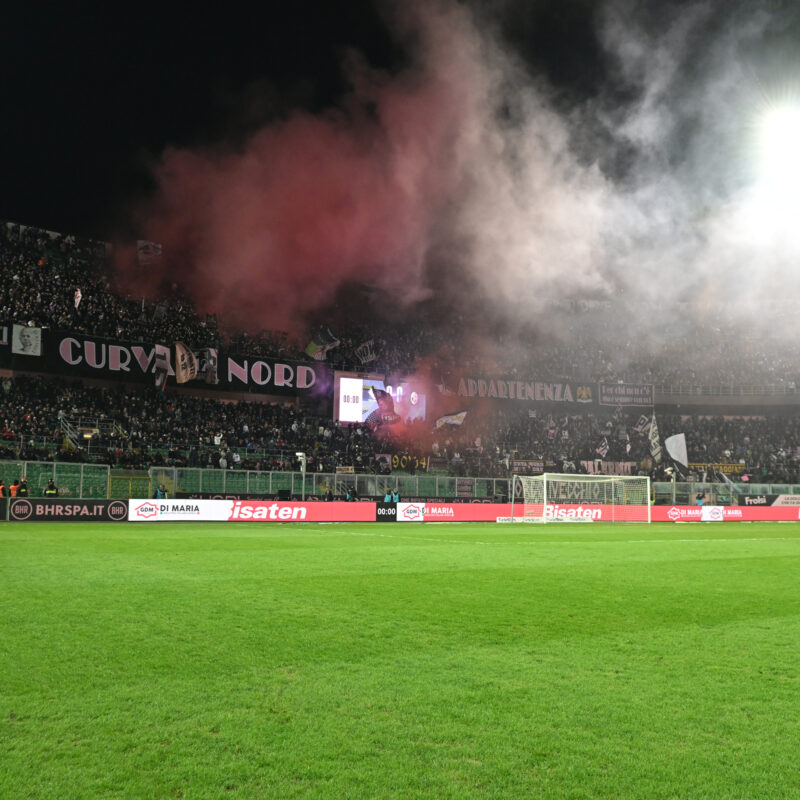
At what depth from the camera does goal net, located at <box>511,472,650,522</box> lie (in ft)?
119

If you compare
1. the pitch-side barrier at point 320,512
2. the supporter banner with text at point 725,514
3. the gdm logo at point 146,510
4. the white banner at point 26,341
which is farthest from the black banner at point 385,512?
the white banner at point 26,341

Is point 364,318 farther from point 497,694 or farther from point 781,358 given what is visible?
point 497,694

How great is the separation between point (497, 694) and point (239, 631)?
2.99 m

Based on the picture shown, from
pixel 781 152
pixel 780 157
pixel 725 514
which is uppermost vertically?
pixel 781 152

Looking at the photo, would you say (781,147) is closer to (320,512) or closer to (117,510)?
(320,512)

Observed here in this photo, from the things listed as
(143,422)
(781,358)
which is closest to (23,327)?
(143,422)

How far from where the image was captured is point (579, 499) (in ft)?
121

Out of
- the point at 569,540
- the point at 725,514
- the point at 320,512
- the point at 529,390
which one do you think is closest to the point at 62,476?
the point at 320,512

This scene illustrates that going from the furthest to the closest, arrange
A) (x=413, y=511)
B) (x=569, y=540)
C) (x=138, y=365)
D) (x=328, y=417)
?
1. (x=328, y=417)
2. (x=138, y=365)
3. (x=413, y=511)
4. (x=569, y=540)

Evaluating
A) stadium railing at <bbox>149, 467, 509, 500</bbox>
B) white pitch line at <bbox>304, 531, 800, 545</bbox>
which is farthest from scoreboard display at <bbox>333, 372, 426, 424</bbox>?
white pitch line at <bbox>304, 531, 800, 545</bbox>

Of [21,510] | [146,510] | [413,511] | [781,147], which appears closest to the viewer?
[21,510]

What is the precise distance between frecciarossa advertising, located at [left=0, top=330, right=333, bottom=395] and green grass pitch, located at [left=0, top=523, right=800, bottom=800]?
30.3 metres

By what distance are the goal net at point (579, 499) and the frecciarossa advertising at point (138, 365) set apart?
15048 mm

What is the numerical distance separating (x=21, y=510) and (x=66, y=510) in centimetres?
155
